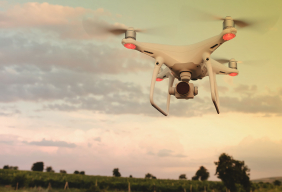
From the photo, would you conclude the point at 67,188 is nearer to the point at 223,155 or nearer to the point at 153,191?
the point at 153,191

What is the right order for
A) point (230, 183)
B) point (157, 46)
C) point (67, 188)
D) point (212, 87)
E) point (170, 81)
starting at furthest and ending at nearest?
point (67, 188)
point (230, 183)
point (170, 81)
point (157, 46)
point (212, 87)

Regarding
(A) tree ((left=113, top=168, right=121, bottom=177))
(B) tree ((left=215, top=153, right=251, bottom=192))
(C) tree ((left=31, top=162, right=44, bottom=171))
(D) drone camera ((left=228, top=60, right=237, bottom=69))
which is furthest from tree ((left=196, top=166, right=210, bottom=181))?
(D) drone camera ((left=228, top=60, right=237, bottom=69))

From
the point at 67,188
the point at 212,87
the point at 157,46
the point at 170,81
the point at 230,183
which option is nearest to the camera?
the point at 212,87

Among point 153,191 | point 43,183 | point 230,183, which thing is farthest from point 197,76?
point 43,183

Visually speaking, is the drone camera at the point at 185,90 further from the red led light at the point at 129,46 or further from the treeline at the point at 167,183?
the treeline at the point at 167,183

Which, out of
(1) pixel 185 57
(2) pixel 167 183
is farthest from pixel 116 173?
(1) pixel 185 57

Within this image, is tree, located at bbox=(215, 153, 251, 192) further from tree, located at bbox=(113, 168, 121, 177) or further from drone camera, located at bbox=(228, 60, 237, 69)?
tree, located at bbox=(113, 168, 121, 177)

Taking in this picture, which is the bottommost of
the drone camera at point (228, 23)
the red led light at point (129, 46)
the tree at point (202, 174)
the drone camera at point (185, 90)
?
the tree at point (202, 174)

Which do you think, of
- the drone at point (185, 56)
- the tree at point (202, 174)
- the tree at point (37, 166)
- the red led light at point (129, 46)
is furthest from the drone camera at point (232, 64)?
the tree at point (37, 166)
